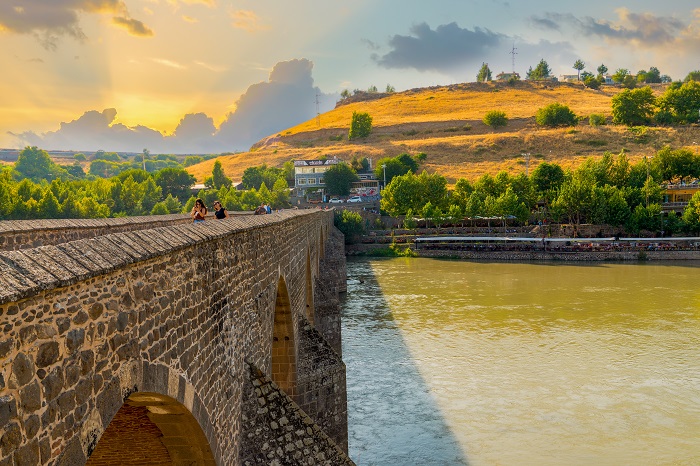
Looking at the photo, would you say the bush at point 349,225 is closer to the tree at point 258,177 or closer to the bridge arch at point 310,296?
the bridge arch at point 310,296

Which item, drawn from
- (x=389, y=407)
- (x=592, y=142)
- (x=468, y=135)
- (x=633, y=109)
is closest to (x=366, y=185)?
(x=468, y=135)

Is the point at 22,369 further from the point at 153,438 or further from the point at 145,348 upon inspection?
the point at 153,438

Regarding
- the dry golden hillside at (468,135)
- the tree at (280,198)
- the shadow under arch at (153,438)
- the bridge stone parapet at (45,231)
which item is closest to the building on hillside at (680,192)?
the dry golden hillside at (468,135)

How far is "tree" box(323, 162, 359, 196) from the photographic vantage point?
9131cm

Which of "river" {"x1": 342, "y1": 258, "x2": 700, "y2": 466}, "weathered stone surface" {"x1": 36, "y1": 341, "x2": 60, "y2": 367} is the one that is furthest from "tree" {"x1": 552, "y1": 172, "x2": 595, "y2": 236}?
"weathered stone surface" {"x1": 36, "y1": 341, "x2": 60, "y2": 367}

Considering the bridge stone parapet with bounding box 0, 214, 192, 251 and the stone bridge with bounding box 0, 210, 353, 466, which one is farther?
the bridge stone parapet with bounding box 0, 214, 192, 251

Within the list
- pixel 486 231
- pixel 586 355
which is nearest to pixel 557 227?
pixel 486 231

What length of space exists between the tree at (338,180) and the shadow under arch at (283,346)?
260 feet

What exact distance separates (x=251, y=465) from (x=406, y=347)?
58.0ft

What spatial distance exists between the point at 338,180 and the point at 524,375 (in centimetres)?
7158

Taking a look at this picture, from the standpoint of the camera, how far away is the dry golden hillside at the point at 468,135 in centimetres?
10312

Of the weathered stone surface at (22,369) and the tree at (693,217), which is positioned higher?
the weathered stone surface at (22,369)

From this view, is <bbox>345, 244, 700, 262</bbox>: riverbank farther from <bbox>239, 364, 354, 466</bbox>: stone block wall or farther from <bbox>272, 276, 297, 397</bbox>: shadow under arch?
<bbox>239, 364, 354, 466</bbox>: stone block wall

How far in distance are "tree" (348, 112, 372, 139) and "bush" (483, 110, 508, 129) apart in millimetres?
23809
